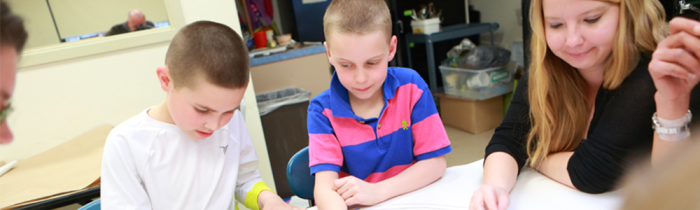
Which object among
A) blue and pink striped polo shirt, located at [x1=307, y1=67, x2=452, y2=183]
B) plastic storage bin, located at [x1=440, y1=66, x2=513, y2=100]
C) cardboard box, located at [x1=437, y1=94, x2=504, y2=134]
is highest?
blue and pink striped polo shirt, located at [x1=307, y1=67, x2=452, y2=183]

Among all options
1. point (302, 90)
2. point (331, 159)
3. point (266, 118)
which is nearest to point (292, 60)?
point (302, 90)

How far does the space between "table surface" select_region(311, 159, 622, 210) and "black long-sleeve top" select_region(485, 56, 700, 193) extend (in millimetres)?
31

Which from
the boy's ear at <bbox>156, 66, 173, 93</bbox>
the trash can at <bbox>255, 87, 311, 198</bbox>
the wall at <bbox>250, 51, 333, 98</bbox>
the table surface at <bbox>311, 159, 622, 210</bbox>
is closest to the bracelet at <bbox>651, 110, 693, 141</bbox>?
the table surface at <bbox>311, 159, 622, 210</bbox>

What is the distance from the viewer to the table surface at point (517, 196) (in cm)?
71

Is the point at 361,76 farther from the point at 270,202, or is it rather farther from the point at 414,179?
the point at 270,202

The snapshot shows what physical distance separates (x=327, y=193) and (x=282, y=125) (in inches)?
49.6

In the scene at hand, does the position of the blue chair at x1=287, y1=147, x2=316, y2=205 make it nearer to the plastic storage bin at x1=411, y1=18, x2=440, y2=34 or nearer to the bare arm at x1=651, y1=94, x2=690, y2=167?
the bare arm at x1=651, y1=94, x2=690, y2=167

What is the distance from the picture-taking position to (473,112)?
9.45 feet

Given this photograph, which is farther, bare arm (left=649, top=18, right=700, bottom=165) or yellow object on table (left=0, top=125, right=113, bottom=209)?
yellow object on table (left=0, top=125, right=113, bottom=209)

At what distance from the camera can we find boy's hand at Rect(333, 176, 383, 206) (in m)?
0.79

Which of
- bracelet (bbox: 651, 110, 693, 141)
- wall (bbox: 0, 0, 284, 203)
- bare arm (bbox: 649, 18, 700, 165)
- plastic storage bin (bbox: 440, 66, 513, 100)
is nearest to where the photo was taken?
bare arm (bbox: 649, 18, 700, 165)

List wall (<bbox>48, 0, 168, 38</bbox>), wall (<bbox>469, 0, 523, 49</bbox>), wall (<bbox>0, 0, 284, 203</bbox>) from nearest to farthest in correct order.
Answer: wall (<bbox>0, 0, 284, 203</bbox>) < wall (<bbox>469, 0, 523, 49</bbox>) < wall (<bbox>48, 0, 168, 38</bbox>)

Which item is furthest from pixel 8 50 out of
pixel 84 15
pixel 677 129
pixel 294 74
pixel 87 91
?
pixel 84 15

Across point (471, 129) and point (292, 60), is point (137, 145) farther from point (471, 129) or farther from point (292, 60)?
point (471, 129)
